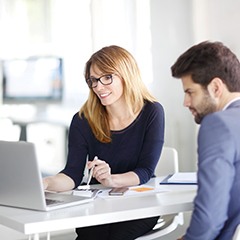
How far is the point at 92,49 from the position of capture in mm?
3863

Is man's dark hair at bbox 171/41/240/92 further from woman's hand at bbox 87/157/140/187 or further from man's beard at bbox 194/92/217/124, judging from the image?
woman's hand at bbox 87/157/140/187

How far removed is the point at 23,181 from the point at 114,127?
28.9 inches

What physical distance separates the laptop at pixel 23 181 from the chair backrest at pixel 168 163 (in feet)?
2.94

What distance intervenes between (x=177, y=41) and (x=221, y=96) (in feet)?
7.83

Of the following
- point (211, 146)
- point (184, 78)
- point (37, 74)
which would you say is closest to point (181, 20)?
point (37, 74)

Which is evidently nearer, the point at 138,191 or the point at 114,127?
the point at 138,191

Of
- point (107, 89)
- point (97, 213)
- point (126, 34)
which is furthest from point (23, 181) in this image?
point (126, 34)

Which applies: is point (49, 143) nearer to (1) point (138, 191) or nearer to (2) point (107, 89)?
(2) point (107, 89)

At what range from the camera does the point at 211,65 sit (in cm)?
174

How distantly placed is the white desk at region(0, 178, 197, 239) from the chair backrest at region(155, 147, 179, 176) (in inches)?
29.6

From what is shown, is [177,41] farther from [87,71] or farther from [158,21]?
[87,71]

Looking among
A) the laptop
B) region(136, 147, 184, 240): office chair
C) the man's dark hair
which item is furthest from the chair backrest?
the man's dark hair

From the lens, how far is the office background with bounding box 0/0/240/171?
368 centimetres

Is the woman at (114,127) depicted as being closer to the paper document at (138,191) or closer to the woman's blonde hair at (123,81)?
the woman's blonde hair at (123,81)
